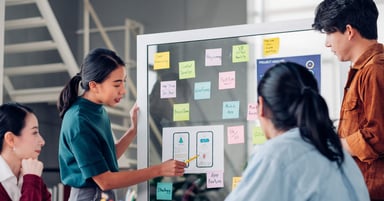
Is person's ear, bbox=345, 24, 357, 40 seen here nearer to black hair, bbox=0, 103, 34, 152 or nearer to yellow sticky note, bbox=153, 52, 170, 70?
yellow sticky note, bbox=153, 52, 170, 70

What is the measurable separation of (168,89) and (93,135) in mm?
460

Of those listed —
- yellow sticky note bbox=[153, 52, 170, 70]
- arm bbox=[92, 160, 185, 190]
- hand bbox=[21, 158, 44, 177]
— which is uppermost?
yellow sticky note bbox=[153, 52, 170, 70]

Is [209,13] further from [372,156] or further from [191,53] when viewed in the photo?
[372,156]

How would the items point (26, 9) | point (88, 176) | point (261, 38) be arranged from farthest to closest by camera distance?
1. point (26, 9)
2. point (261, 38)
3. point (88, 176)

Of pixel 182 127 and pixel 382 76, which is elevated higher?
pixel 382 76

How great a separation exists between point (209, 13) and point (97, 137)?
2490 mm

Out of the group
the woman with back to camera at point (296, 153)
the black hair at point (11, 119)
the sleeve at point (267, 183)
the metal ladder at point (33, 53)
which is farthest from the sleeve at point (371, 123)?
the metal ladder at point (33, 53)

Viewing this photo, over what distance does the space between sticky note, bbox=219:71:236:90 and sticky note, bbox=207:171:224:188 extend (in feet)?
1.12

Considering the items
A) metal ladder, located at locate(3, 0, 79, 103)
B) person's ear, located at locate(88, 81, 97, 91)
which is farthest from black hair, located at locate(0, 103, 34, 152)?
metal ladder, located at locate(3, 0, 79, 103)

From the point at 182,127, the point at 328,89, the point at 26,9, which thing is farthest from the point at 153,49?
the point at 26,9

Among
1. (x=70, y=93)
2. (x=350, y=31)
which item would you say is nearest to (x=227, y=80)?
(x=70, y=93)

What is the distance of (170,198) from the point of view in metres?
2.71

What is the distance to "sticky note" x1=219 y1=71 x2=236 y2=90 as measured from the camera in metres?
2.67

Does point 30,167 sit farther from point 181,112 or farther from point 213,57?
point 213,57
